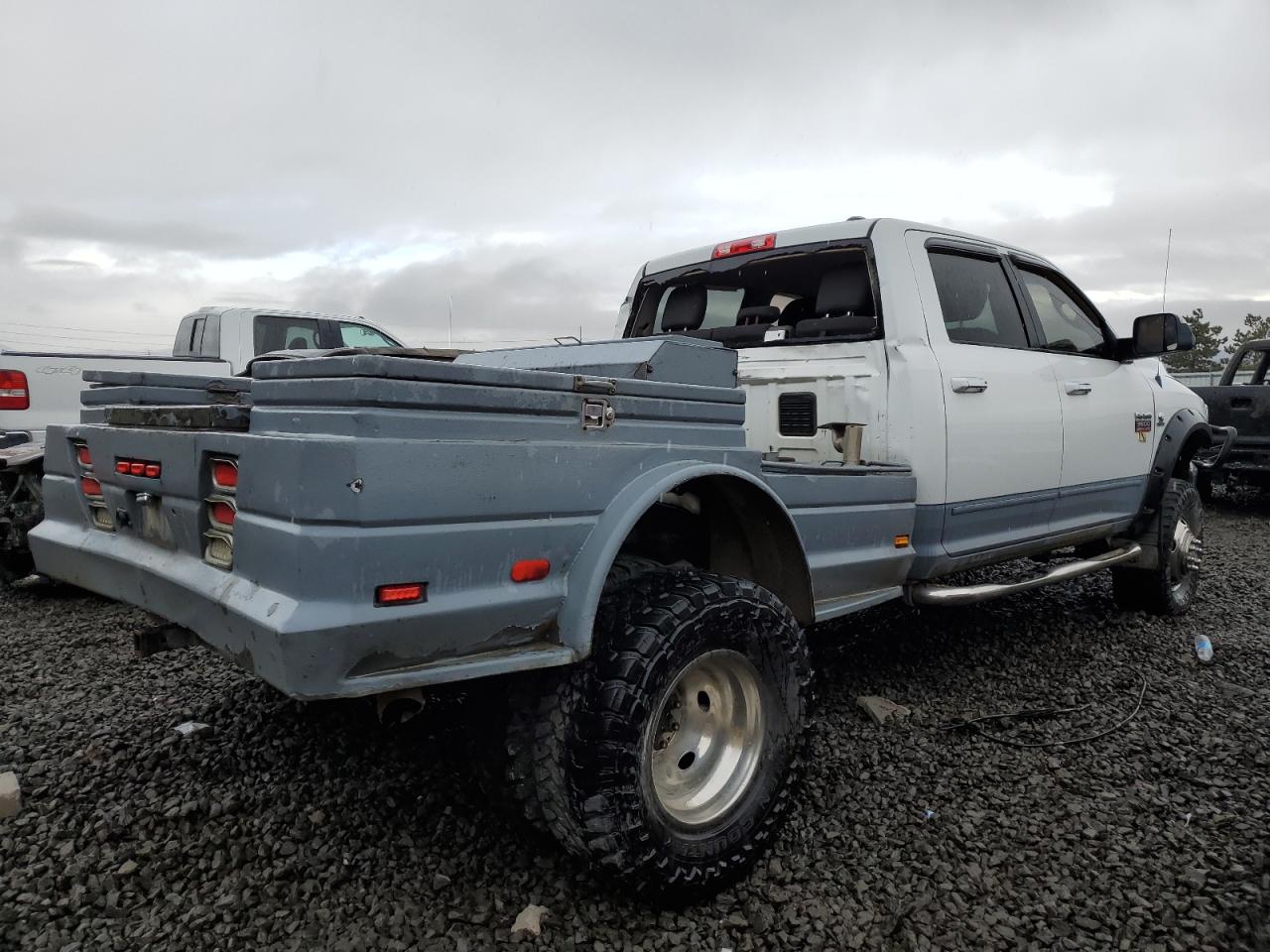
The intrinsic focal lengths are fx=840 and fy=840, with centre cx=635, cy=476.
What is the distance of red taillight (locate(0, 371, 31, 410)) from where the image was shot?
19.1ft

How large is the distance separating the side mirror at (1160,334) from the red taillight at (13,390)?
7043 millimetres

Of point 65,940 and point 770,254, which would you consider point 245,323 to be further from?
point 65,940

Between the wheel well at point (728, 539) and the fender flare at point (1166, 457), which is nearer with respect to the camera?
the wheel well at point (728, 539)

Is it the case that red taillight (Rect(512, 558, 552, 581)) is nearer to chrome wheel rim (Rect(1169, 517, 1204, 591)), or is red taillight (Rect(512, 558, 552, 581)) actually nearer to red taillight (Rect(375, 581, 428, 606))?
red taillight (Rect(375, 581, 428, 606))

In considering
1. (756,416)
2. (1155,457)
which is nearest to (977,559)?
(756,416)

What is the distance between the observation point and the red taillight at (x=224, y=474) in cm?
203

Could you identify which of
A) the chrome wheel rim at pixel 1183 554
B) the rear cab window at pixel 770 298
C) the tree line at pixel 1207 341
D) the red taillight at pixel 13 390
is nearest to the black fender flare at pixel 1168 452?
the chrome wheel rim at pixel 1183 554

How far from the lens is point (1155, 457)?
15.9 ft

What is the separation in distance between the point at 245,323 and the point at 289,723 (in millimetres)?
6338

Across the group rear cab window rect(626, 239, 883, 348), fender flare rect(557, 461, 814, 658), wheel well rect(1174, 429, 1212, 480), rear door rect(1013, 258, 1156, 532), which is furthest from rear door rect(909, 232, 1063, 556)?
wheel well rect(1174, 429, 1212, 480)

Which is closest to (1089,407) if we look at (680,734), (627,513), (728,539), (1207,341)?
(728,539)

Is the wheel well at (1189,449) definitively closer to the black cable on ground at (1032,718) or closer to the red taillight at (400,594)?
the black cable on ground at (1032,718)

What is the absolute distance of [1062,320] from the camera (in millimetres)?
4398

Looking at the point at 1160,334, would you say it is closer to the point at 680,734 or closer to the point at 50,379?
the point at 680,734
